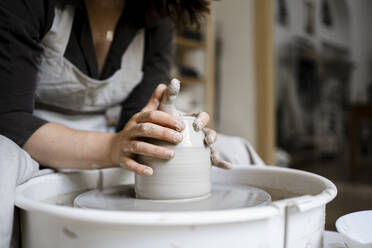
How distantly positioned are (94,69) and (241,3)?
7.60ft

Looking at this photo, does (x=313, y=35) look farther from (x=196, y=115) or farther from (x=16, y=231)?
(x=16, y=231)

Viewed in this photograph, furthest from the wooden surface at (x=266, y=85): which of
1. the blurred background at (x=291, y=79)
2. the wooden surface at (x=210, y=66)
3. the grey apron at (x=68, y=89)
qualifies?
the grey apron at (x=68, y=89)

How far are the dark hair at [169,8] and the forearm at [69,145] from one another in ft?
1.54

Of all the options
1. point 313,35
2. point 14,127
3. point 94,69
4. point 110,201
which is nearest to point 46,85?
point 94,69

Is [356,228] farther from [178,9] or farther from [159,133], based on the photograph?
[178,9]

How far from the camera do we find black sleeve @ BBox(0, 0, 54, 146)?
24.4 inches

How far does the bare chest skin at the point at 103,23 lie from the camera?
92cm

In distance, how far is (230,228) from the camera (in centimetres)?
38

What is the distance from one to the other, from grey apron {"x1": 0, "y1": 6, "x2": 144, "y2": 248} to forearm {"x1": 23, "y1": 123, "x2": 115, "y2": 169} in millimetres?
46

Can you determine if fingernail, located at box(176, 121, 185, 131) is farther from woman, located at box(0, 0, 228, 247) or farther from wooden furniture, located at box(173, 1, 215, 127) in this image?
wooden furniture, located at box(173, 1, 215, 127)

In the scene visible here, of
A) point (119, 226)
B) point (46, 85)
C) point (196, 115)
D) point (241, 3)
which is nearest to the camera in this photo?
point (119, 226)

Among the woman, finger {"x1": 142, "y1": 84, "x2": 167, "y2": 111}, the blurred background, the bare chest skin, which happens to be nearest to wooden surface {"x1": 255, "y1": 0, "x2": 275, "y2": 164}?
the blurred background

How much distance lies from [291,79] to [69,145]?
2.37 meters

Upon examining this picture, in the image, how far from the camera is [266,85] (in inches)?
107
